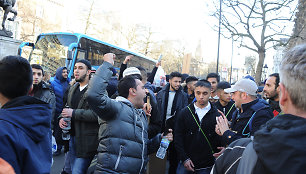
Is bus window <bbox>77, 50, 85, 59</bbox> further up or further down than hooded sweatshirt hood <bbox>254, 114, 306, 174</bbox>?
further up

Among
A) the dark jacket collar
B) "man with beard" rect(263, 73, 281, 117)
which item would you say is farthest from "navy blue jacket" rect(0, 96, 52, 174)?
"man with beard" rect(263, 73, 281, 117)

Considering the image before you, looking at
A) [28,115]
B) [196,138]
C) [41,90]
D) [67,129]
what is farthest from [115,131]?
[41,90]

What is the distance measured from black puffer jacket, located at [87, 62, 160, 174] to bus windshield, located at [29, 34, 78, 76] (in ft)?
31.6

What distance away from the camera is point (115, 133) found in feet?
8.63

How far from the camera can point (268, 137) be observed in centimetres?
113

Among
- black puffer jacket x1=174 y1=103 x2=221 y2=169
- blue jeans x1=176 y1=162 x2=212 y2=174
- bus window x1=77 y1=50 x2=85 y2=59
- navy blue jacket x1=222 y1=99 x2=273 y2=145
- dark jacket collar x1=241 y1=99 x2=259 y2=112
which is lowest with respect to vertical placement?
blue jeans x1=176 y1=162 x2=212 y2=174

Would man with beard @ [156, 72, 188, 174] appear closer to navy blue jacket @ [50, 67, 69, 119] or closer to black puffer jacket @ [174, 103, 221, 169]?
black puffer jacket @ [174, 103, 221, 169]

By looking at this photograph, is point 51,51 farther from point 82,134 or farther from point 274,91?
point 274,91

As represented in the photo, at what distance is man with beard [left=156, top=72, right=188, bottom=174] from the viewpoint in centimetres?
513

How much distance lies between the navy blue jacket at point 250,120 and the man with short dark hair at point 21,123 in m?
1.93

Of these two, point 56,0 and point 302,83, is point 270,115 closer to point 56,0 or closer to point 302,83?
point 302,83

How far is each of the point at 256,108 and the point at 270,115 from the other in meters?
0.17

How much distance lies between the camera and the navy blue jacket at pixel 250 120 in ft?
9.31

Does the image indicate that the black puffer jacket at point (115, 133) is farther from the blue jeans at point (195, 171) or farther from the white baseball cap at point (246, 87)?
the white baseball cap at point (246, 87)
